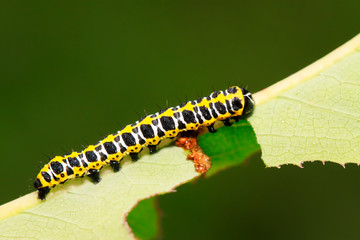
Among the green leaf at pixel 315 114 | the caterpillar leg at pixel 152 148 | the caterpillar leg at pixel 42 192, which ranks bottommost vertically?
the green leaf at pixel 315 114

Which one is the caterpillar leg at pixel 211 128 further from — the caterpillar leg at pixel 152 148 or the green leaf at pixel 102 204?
the caterpillar leg at pixel 152 148

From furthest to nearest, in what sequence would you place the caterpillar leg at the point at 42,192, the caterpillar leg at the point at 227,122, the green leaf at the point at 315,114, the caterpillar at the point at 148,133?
the caterpillar leg at the point at 42,192 → the caterpillar leg at the point at 227,122 → the caterpillar at the point at 148,133 → the green leaf at the point at 315,114

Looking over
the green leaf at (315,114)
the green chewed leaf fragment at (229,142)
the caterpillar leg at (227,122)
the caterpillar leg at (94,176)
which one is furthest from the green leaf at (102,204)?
the green leaf at (315,114)

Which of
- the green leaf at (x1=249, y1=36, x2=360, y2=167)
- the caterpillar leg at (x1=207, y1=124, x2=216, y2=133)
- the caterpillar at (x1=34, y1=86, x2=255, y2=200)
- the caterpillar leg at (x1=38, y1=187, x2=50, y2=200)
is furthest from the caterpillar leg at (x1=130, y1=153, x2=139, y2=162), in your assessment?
the green leaf at (x1=249, y1=36, x2=360, y2=167)

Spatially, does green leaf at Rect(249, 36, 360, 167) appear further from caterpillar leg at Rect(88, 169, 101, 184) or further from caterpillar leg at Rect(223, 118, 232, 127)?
caterpillar leg at Rect(88, 169, 101, 184)

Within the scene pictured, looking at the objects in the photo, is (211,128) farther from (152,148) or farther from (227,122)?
(152,148)

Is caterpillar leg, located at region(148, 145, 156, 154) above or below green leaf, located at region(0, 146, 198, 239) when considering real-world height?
above

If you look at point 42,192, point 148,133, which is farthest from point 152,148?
point 42,192

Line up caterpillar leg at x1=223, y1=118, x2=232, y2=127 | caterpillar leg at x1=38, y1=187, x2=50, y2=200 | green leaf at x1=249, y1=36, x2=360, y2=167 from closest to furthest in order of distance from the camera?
green leaf at x1=249, y1=36, x2=360, y2=167
caterpillar leg at x1=223, y1=118, x2=232, y2=127
caterpillar leg at x1=38, y1=187, x2=50, y2=200
